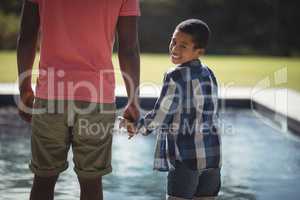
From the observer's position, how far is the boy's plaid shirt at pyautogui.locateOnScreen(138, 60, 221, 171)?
3.09 m

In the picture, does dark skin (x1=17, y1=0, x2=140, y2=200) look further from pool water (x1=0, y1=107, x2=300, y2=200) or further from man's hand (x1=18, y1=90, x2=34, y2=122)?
pool water (x1=0, y1=107, x2=300, y2=200)

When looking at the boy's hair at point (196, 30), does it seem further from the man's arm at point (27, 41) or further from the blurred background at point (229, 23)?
the blurred background at point (229, 23)

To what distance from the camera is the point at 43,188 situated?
9.37 feet

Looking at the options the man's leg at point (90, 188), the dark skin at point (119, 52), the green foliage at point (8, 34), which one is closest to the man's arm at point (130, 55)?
the dark skin at point (119, 52)

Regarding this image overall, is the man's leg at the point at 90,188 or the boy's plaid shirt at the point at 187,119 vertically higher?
the boy's plaid shirt at the point at 187,119

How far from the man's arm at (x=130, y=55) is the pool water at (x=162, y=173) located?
1697 millimetres

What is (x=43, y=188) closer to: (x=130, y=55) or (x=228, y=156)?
(x=130, y=55)

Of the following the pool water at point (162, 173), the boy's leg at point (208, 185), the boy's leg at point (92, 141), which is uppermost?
the boy's leg at point (92, 141)

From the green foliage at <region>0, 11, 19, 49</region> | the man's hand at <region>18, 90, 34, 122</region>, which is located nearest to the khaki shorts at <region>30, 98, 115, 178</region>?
the man's hand at <region>18, 90, 34, 122</region>

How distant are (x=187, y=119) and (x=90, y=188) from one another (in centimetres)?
59

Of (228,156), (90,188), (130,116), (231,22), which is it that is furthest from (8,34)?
(90,188)

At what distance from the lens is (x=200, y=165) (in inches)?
123

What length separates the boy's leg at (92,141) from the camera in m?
2.70

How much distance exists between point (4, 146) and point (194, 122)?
4106 mm
